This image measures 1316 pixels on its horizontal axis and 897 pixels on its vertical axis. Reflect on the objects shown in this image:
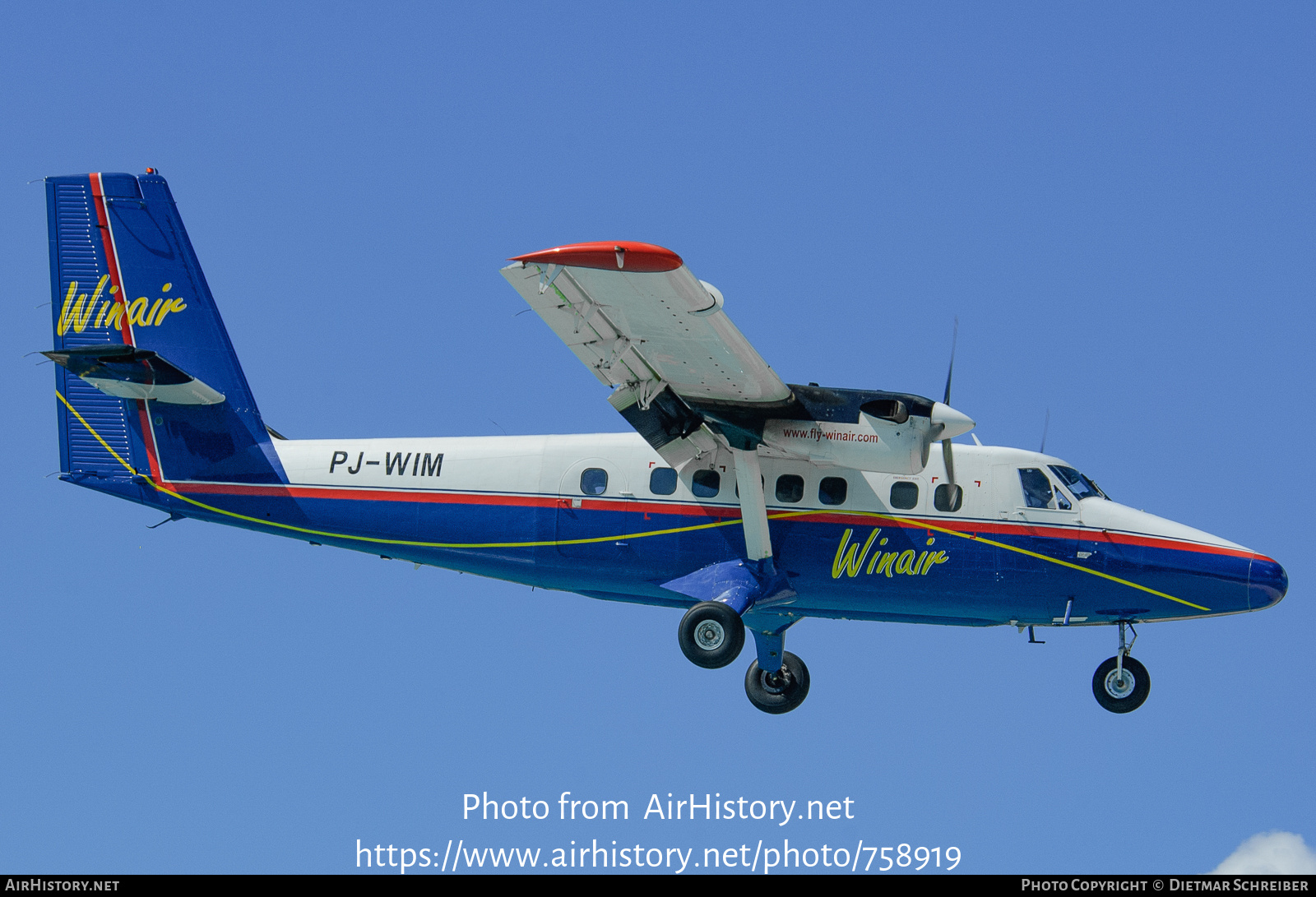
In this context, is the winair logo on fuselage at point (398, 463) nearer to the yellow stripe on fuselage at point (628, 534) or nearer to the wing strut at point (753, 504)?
the yellow stripe on fuselage at point (628, 534)

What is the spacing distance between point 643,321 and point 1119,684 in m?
7.52

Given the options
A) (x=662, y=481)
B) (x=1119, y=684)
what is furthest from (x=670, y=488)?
(x=1119, y=684)

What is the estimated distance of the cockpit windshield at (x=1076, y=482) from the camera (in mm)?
19453

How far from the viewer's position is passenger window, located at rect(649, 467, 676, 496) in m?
19.5

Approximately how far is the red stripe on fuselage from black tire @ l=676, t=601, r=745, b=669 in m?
1.34

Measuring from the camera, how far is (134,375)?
65.7ft

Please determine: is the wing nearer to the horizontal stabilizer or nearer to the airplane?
the airplane

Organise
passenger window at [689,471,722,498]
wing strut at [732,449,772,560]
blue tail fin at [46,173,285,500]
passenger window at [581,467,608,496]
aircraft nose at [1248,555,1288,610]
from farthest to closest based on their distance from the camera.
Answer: blue tail fin at [46,173,285,500] → passenger window at [581,467,608,496] → passenger window at [689,471,722,498] → aircraft nose at [1248,555,1288,610] → wing strut at [732,449,772,560]

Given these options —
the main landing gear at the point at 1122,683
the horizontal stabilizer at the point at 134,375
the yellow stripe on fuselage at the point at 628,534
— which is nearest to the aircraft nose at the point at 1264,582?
the yellow stripe on fuselage at the point at 628,534

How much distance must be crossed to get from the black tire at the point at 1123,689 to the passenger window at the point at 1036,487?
86.0 inches

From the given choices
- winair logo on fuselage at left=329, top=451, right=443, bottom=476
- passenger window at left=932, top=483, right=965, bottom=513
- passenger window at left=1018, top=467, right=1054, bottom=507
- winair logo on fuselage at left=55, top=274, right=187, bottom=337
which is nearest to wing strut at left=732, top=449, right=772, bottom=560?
passenger window at left=932, top=483, right=965, bottom=513

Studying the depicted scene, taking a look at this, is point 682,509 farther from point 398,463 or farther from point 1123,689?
point 1123,689
